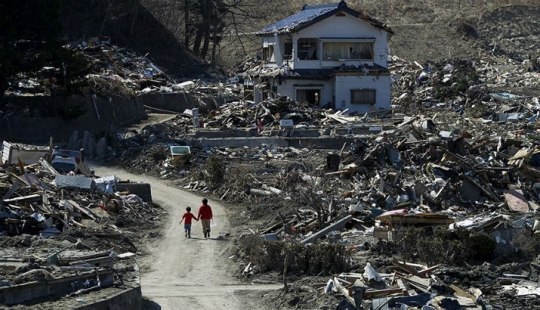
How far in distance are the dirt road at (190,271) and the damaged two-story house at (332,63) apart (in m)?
19.0

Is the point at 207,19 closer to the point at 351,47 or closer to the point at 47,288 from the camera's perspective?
the point at 351,47

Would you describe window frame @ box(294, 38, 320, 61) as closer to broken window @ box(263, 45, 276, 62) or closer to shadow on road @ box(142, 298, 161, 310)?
broken window @ box(263, 45, 276, 62)

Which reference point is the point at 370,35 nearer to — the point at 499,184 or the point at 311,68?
the point at 311,68

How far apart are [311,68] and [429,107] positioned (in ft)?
18.5

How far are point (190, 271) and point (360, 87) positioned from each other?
25.7m

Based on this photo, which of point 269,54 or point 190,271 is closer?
point 190,271

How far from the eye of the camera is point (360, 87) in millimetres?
42438

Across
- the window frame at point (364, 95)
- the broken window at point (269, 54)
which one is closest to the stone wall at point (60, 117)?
the broken window at point (269, 54)

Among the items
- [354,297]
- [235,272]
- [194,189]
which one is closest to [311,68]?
[194,189]

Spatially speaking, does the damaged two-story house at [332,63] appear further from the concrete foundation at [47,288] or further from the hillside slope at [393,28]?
the concrete foundation at [47,288]

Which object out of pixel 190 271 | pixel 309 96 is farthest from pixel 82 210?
pixel 309 96

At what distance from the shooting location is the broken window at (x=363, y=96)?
4228cm

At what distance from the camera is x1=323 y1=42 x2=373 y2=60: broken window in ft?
142

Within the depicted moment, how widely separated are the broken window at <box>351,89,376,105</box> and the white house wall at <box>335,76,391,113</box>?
142mm
